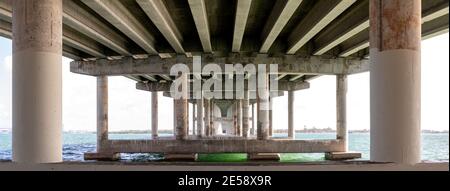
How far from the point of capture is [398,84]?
25.0 feet

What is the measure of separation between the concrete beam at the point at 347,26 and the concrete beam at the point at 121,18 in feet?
28.7

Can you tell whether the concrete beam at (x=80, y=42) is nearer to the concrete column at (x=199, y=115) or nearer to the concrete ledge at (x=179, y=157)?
the concrete ledge at (x=179, y=157)

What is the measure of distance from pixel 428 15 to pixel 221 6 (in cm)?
757

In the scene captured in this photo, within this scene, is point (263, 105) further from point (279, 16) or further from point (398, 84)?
point (398, 84)

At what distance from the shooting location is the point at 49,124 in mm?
7949

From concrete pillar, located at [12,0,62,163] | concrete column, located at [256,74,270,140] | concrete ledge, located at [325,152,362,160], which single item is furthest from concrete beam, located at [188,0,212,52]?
concrete ledge, located at [325,152,362,160]

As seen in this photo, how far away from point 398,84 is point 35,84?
22.7 feet

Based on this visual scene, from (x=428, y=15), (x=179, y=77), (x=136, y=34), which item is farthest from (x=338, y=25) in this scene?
(x=179, y=77)

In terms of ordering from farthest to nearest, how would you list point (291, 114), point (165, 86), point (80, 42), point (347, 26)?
point (291, 114) < point (165, 86) < point (80, 42) < point (347, 26)

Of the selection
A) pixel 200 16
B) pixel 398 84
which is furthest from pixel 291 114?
pixel 398 84

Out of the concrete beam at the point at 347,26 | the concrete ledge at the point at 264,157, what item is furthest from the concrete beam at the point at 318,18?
the concrete ledge at the point at 264,157

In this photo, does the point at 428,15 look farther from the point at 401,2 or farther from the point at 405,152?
the point at 405,152

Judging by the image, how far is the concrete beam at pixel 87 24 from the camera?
1456 cm

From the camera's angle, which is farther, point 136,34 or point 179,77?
point 179,77
